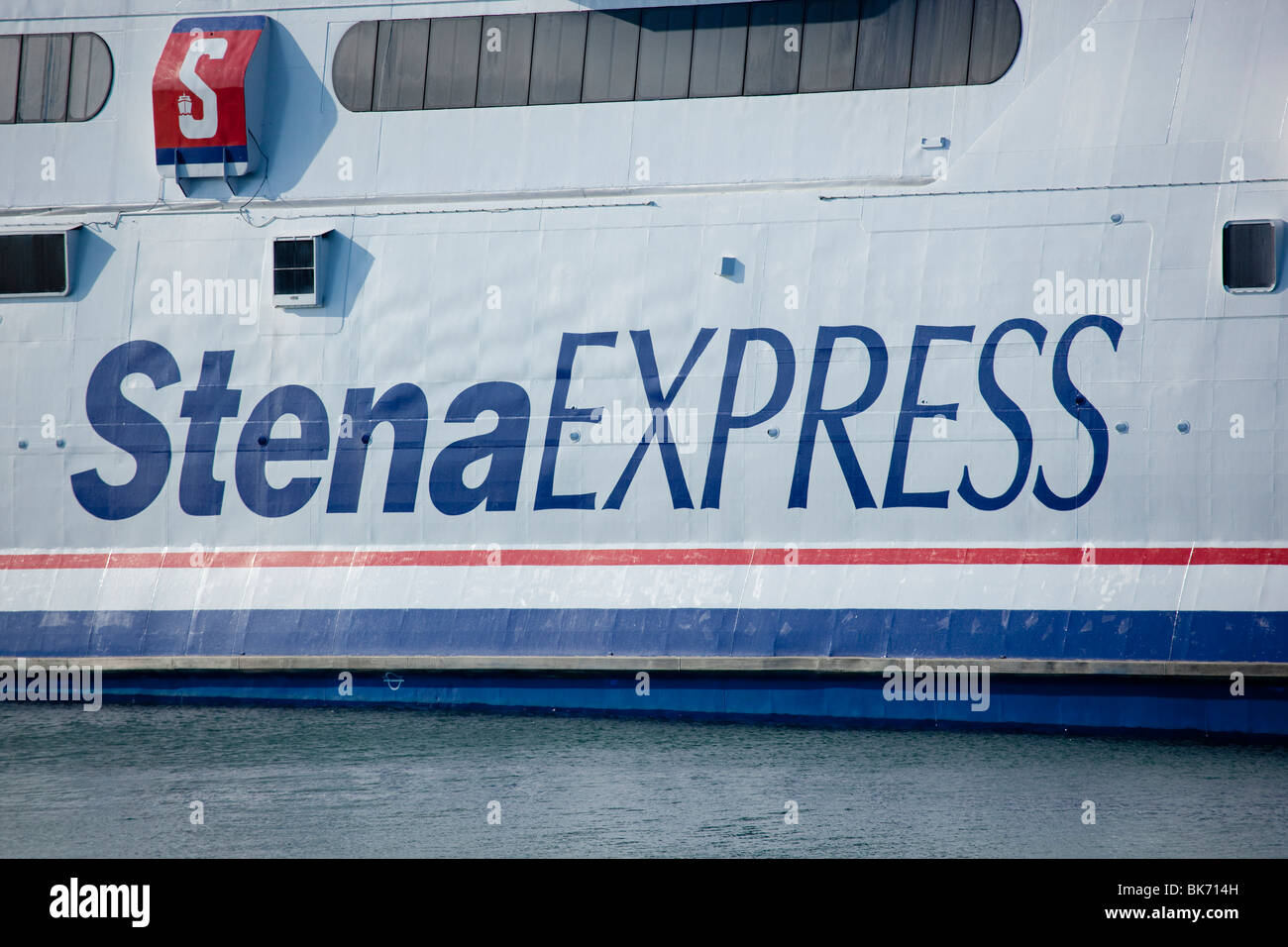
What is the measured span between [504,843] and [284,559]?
533 centimetres

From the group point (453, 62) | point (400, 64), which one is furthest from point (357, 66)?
point (453, 62)

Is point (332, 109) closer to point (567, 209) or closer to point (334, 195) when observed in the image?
point (334, 195)

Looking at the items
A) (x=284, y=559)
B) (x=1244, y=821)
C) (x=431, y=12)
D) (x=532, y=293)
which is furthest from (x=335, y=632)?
(x=1244, y=821)

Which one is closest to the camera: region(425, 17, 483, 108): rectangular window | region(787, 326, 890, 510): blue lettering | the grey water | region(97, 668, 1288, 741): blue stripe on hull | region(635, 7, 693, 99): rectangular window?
the grey water

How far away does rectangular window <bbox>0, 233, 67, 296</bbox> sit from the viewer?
15633 millimetres

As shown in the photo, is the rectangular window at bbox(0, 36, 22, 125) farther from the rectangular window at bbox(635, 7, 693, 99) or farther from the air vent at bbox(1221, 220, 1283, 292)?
the air vent at bbox(1221, 220, 1283, 292)

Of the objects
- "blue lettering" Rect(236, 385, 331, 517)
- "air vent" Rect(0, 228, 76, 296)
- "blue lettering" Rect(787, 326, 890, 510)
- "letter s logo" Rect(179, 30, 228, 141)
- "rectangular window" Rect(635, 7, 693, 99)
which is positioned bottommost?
"blue lettering" Rect(236, 385, 331, 517)

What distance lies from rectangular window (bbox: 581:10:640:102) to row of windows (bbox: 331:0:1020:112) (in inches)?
0.4

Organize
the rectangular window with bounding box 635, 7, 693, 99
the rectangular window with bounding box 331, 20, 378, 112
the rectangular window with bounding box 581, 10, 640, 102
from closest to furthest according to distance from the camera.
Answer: the rectangular window with bounding box 635, 7, 693, 99, the rectangular window with bounding box 581, 10, 640, 102, the rectangular window with bounding box 331, 20, 378, 112

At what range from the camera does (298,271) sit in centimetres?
1516

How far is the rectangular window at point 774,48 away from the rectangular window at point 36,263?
305 inches

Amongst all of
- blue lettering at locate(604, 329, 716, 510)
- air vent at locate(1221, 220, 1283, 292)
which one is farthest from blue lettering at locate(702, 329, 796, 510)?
air vent at locate(1221, 220, 1283, 292)

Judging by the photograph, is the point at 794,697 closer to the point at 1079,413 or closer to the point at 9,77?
the point at 1079,413

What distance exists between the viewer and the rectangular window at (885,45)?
14266 mm
